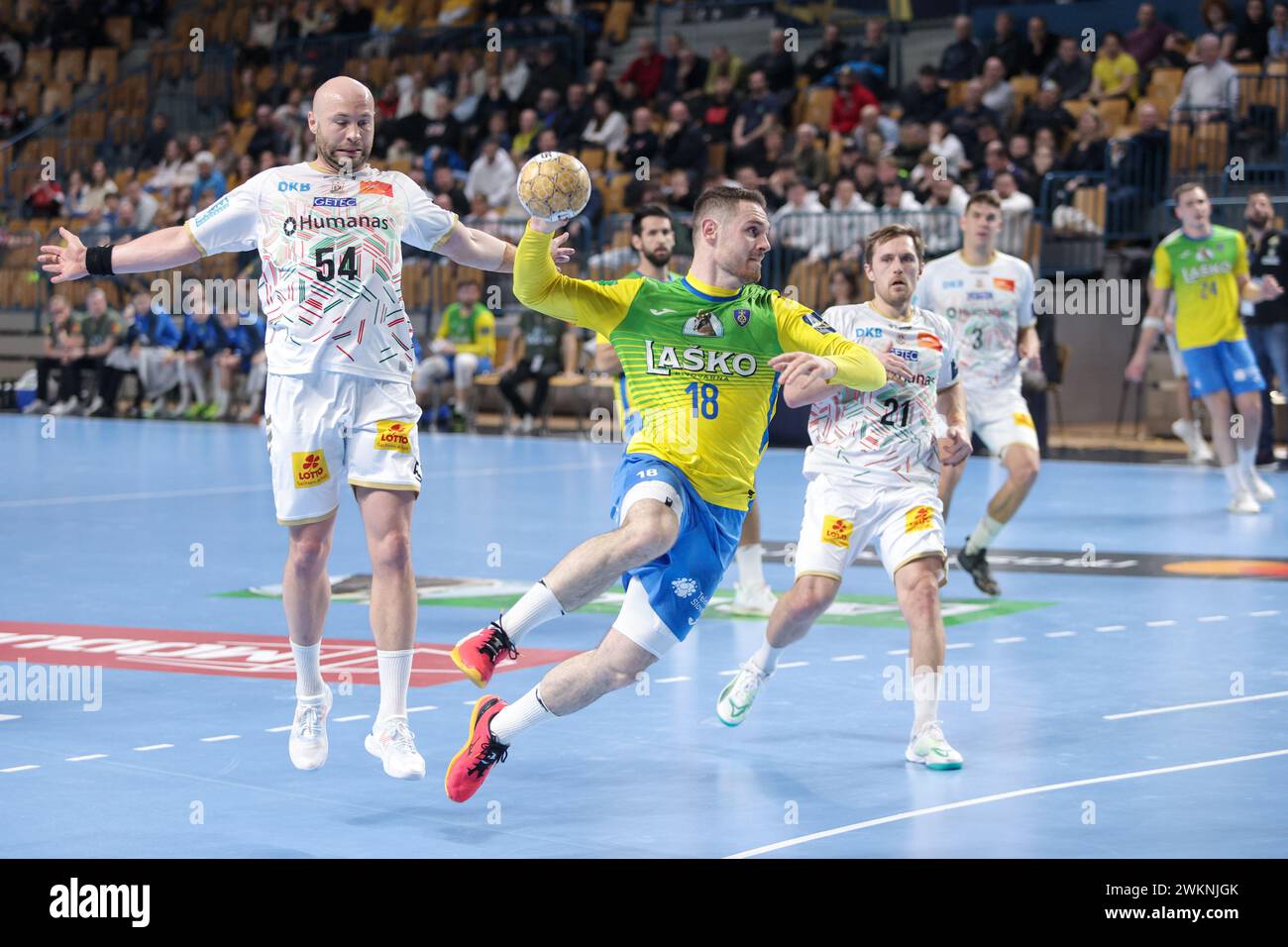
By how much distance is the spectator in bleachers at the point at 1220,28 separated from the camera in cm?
2189

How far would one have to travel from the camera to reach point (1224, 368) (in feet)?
50.5

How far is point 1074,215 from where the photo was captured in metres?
21.1

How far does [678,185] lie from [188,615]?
14.3 m

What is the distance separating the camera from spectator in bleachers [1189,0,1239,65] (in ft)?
71.8

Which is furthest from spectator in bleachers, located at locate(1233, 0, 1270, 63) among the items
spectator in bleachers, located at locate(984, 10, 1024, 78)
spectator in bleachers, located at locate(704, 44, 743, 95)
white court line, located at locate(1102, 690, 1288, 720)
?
white court line, located at locate(1102, 690, 1288, 720)

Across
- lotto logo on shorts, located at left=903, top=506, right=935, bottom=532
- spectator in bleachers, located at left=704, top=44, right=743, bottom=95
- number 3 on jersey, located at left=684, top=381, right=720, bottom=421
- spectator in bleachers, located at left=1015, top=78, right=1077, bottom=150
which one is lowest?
lotto logo on shorts, located at left=903, top=506, right=935, bottom=532

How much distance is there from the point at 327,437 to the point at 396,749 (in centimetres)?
113

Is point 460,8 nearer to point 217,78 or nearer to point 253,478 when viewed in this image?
point 217,78

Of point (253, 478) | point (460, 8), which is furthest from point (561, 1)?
point (253, 478)

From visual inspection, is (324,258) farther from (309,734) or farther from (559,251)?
(309,734)

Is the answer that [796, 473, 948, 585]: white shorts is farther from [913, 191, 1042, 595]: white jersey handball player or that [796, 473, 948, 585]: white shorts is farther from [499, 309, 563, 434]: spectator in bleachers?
[499, 309, 563, 434]: spectator in bleachers

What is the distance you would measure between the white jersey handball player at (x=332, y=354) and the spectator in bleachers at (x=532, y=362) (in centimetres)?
1588

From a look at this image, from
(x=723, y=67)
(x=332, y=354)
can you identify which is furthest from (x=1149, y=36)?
(x=332, y=354)

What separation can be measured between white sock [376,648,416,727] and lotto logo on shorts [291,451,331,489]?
2.14ft
